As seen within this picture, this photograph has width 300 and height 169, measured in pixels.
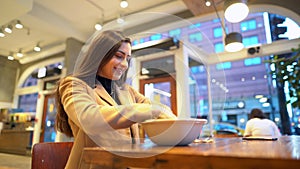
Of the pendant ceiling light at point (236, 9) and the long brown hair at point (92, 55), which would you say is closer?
the long brown hair at point (92, 55)

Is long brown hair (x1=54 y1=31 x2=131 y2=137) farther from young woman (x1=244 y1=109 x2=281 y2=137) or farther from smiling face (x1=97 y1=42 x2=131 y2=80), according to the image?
young woman (x1=244 y1=109 x2=281 y2=137)

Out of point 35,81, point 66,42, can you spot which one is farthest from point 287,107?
point 35,81

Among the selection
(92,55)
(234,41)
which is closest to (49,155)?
(92,55)

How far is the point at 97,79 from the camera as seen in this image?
97 centimetres

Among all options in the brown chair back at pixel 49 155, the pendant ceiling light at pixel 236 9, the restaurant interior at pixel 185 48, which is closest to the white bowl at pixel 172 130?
the brown chair back at pixel 49 155

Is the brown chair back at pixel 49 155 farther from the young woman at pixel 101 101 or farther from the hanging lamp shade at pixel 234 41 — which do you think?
the hanging lamp shade at pixel 234 41

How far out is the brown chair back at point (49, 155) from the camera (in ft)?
3.23

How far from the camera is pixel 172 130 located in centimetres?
65

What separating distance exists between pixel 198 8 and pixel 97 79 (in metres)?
3.10

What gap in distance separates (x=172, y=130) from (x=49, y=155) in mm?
699

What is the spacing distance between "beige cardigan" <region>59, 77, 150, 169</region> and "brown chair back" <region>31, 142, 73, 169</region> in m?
0.26

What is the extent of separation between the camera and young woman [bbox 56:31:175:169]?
0.62m

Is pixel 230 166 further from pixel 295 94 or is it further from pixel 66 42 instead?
pixel 66 42

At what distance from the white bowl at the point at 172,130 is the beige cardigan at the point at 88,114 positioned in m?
0.11
